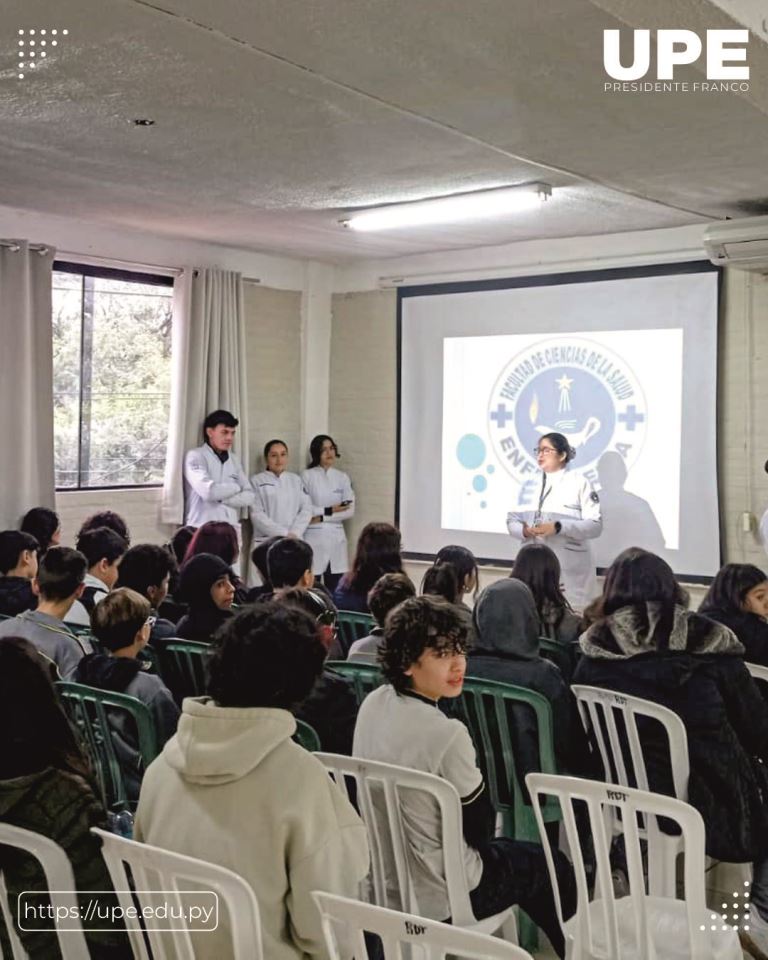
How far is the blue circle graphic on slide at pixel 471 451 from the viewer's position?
22.9 ft

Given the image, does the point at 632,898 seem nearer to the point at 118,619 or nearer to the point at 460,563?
the point at 118,619

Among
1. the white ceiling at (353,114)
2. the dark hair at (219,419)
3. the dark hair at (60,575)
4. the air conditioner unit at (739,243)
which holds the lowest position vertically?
the dark hair at (60,575)

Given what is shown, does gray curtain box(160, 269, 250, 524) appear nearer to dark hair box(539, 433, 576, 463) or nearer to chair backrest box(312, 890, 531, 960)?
dark hair box(539, 433, 576, 463)

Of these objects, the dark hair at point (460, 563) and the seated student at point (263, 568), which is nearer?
the dark hair at point (460, 563)

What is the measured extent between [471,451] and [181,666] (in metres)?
4.01

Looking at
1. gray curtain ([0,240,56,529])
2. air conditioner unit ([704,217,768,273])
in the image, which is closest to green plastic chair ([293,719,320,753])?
gray curtain ([0,240,56,529])

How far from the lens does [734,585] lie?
322 centimetres

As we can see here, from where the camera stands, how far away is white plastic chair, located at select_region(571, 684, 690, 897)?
8.56 ft

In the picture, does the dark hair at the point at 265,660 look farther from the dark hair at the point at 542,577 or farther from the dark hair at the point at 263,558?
the dark hair at the point at 263,558

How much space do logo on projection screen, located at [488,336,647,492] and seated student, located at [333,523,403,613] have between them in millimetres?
2660

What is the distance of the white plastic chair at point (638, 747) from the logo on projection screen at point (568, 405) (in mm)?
3695

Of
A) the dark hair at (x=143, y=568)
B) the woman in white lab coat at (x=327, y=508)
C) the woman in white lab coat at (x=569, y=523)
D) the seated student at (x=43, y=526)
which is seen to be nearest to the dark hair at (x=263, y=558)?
the dark hair at (x=143, y=568)

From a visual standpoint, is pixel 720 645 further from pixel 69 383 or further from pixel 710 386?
pixel 69 383

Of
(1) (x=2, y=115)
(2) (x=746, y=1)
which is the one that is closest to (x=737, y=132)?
(2) (x=746, y=1)
